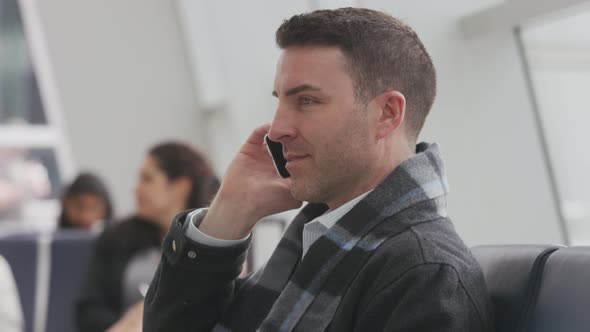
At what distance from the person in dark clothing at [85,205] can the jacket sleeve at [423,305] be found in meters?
3.50

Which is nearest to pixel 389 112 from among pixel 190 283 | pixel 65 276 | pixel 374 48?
pixel 374 48

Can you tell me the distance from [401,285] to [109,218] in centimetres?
370

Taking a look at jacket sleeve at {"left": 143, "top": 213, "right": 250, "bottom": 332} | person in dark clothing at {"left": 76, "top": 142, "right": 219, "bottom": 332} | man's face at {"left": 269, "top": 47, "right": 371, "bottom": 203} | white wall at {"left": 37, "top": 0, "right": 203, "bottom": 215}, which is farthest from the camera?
white wall at {"left": 37, "top": 0, "right": 203, "bottom": 215}

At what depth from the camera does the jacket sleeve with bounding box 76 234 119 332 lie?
3096 millimetres

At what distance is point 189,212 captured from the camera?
5.72 ft

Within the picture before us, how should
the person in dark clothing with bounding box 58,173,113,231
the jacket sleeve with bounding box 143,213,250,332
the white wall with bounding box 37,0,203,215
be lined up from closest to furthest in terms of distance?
the jacket sleeve with bounding box 143,213,250,332
the person in dark clothing with bounding box 58,173,113,231
the white wall with bounding box 37,0,203,215

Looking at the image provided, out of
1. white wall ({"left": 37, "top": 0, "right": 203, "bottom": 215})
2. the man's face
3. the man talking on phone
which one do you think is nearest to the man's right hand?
the man talking on phone

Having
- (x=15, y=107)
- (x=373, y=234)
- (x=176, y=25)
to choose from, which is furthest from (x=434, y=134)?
(x=15, y=107)

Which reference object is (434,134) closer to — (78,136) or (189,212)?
(189,212)

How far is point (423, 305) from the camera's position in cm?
120

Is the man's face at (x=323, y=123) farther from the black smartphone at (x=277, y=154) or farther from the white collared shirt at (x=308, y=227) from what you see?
the black smartphone at (x=277, y=154)

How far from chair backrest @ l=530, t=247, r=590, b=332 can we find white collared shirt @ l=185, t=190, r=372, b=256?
1.04ft

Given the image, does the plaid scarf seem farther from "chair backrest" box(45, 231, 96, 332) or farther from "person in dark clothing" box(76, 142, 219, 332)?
"chair backrest" box(45, 231, 96, 332)

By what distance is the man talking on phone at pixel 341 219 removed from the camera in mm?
1260
